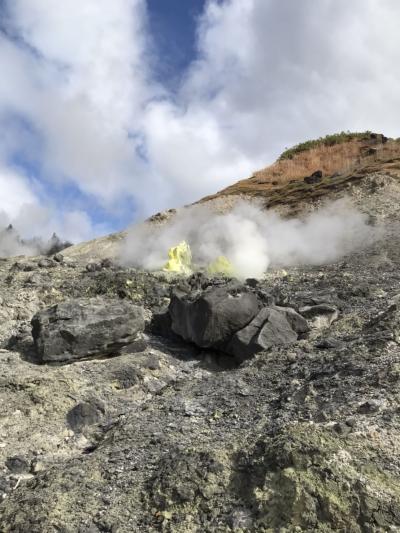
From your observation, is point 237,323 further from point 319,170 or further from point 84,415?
point 319,170

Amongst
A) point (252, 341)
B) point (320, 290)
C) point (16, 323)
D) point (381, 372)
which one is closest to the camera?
point (381, 372)

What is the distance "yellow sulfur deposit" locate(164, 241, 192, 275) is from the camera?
13.6m

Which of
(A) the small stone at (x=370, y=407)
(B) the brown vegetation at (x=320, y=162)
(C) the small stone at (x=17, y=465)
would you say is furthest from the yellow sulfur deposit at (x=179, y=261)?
(A) the small stone at (x=370, y=407)

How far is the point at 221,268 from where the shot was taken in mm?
13477

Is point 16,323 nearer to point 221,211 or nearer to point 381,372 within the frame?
point 381,372

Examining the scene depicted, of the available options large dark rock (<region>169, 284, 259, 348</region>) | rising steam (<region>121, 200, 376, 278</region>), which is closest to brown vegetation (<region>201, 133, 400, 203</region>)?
rising steam (<region>121, 200, 376, 278</region>)

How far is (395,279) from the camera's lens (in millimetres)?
10594

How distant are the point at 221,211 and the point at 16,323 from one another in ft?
39.6

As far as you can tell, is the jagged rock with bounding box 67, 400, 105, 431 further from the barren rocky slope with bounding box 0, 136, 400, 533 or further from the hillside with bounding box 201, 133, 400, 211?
the hillside with bounding box 201, 133, 400, 211

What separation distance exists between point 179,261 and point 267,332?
20.7ft

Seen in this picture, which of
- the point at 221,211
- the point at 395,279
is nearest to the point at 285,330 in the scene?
the point at 395,279

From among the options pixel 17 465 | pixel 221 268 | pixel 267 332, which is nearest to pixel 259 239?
pixel 221 268

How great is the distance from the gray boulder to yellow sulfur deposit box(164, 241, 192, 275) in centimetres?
542

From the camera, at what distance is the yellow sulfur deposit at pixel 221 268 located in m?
13.4
